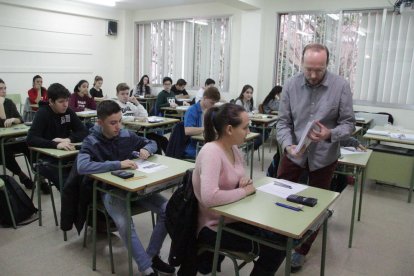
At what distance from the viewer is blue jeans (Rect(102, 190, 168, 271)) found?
2146 mm

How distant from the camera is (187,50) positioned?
860 cm

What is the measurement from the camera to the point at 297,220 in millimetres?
→ 1582

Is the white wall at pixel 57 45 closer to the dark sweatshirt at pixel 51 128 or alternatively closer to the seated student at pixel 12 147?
the seated student at pixel 12 147

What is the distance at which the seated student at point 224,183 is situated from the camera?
5.62ft

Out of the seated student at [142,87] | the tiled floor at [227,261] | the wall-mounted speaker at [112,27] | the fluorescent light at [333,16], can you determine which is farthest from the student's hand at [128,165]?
the wall-mounted speaker at [112,27]

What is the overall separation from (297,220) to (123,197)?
1031mm

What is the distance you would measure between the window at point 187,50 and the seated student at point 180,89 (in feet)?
1.58

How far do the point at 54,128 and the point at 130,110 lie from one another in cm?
188

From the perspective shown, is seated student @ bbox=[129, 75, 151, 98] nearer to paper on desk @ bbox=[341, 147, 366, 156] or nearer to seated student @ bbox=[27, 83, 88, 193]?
seated student @ bbox=[27, 83, 88, 193]

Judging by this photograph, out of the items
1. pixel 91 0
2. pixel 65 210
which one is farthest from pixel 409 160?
pixel 91 0

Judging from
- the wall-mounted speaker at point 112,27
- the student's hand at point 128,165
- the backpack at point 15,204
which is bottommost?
the backpack at point 15,204

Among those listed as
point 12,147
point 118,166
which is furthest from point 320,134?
point 12,147

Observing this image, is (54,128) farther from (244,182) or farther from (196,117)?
(244,182)

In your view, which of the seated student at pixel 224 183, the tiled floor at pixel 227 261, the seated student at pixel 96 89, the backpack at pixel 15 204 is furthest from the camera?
the seated student at pixel 96 89
